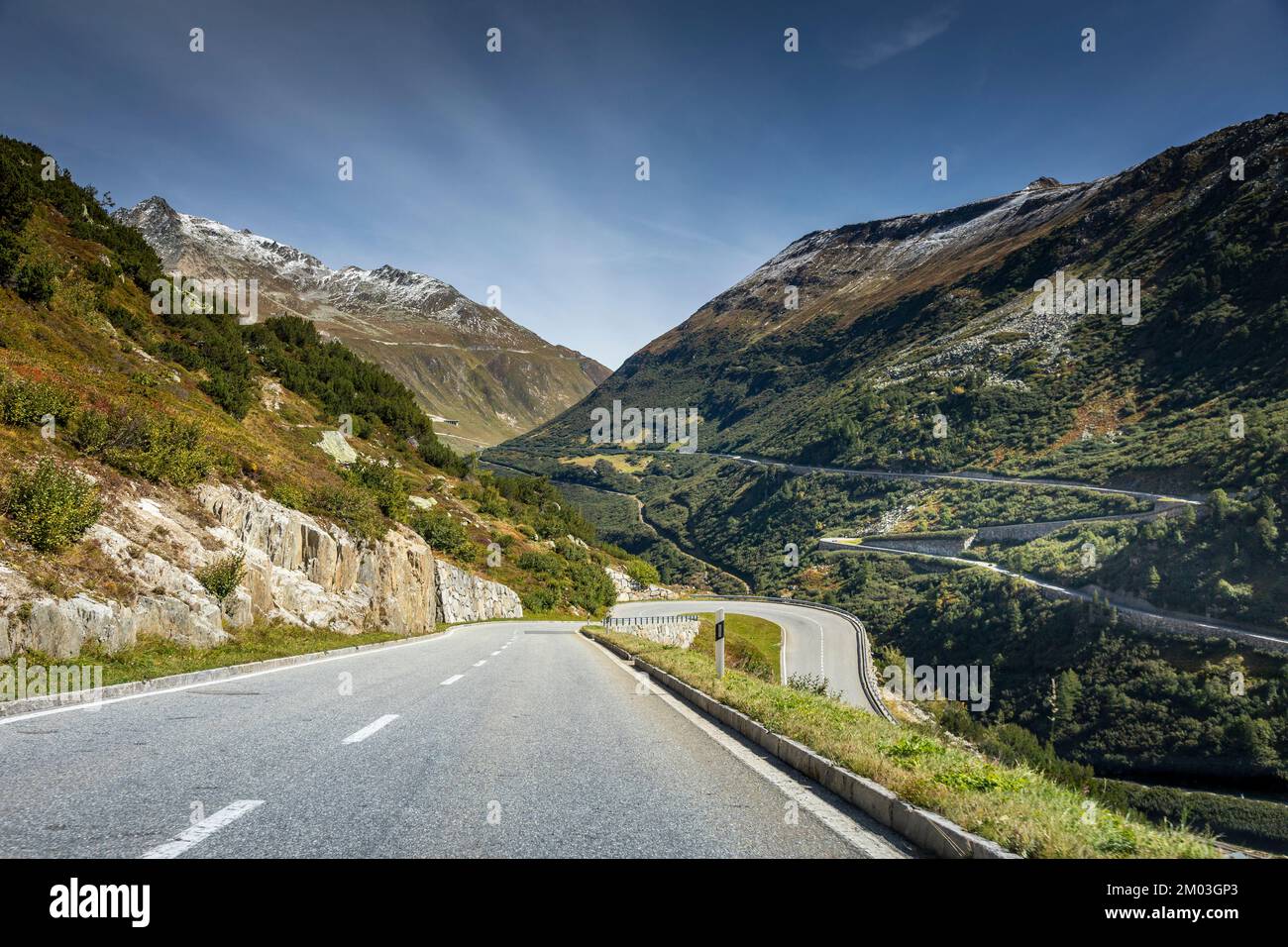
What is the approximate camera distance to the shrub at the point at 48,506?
11328 mm

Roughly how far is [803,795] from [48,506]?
13420mm

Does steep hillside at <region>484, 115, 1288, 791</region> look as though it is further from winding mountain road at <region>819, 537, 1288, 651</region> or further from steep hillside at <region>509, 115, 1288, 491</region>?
winding mountain road at <region>819, 537, 1288, 651</region>

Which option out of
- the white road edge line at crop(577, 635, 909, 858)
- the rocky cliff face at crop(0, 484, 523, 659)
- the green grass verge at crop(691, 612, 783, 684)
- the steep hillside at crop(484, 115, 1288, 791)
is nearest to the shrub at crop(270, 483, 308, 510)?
the rocky cliff face at crop(0, 484, 523, 659)

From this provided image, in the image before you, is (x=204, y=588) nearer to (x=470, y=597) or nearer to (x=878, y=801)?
(x=878, y=801)

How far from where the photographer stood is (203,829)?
3.81 meters

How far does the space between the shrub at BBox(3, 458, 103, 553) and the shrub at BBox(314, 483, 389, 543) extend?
46.6ft

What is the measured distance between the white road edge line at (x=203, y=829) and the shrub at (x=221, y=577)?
13.6 metres

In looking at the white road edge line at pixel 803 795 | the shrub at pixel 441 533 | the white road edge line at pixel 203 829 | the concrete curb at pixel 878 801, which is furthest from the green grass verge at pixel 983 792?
the shrub at pixel 441 533

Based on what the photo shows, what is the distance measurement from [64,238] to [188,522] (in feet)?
92.9

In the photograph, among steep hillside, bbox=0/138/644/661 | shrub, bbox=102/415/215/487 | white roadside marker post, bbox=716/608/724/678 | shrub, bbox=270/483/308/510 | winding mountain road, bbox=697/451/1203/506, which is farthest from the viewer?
winding mountain road, bbox=697/451/1203/506

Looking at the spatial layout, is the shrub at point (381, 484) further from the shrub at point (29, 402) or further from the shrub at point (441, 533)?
the shrub at point (29, 402)

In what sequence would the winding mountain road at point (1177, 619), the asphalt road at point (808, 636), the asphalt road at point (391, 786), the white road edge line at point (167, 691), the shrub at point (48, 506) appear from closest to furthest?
1. the asphalt road at point (391, 786)
2. the white road edge line at point (167, 691)
3. the shrub at point (48, 506)
4. the winding mountain road at point (1177, 619)
5. the asphalt road at point (808, 636)

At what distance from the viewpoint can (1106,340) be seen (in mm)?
103938

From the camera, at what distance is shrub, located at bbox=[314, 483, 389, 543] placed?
27156 mm
